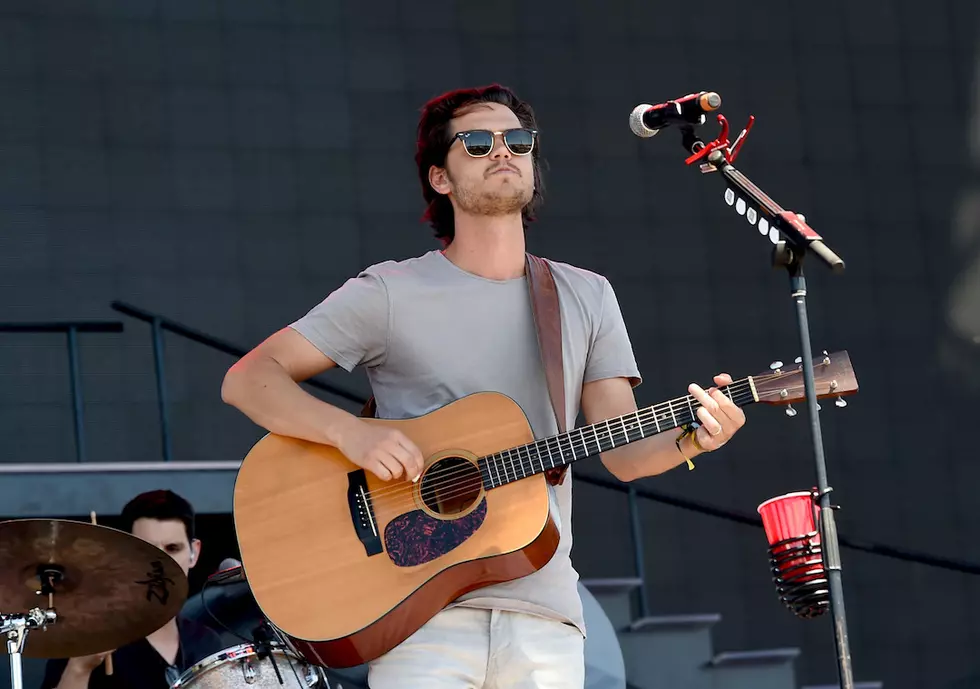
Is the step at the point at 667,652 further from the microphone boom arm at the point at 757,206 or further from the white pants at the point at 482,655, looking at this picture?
the microphone boom arm at the point at 757,206

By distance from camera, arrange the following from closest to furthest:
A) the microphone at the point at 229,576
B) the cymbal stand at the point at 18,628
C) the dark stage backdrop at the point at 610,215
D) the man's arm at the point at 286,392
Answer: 1. the man's arm at the point at 286,392
2. the cymbal stand at the point at 18,628
3. the microphone at the point at 229,576
4. the dark stage backdrop at the point at 610,215

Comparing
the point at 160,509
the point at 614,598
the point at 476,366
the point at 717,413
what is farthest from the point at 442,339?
the point at 614,598

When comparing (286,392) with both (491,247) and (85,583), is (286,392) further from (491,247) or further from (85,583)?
(85,583)

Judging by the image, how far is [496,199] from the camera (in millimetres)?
3387

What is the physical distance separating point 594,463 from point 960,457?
1.89m

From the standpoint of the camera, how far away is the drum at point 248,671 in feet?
13.9

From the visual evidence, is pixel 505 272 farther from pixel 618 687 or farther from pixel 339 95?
pixel 339 95

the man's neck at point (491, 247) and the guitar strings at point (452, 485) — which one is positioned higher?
the man's neck at point (491, 247)

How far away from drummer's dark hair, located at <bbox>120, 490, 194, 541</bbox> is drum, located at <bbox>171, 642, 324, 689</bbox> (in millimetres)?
898

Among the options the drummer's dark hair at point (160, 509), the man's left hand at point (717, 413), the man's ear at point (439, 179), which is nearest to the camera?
the man's left hand at point (717, 413)

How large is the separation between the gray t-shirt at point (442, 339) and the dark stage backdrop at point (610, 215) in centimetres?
409

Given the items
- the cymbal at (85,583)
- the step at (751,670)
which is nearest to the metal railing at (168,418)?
the step at (751,670)

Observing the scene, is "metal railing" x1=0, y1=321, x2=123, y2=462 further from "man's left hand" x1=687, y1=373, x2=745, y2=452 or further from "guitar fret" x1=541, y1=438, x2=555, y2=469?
"man's left hand" x1=687, y1=373, x2=745, y2=452

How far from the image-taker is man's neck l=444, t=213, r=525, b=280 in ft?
11.2
